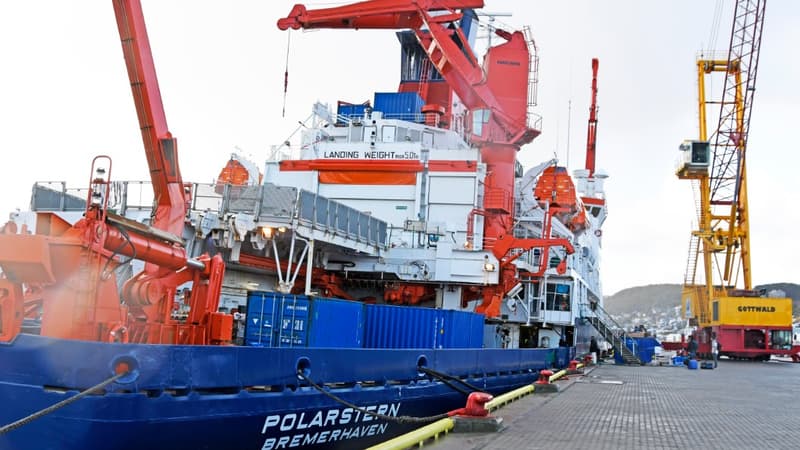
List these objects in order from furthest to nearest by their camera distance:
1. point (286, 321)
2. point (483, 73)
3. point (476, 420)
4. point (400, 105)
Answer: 1. point (400, 105)
2. point (483, 73)
3. point (286, 321)
4. point (476, 420)

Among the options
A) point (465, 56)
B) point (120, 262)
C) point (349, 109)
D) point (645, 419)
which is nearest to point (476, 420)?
point (645, 419)

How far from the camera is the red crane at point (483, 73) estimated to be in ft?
99.3

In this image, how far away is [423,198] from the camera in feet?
100

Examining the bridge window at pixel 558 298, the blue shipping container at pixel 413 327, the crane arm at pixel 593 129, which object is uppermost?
the crane arm at pixel 593 129

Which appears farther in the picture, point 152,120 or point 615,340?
point 615,340

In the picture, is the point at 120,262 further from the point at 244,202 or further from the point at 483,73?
the point at 483,73

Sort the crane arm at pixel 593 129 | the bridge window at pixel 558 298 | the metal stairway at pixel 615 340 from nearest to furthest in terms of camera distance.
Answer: the bridge window at pixel 558 298
the metal stairway at pixel 615 340
the crane arm at pixel 593 129

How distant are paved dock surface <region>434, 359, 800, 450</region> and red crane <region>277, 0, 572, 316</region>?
894 cm

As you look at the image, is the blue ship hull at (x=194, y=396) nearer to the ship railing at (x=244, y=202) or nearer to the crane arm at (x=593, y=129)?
the ship railing at (x=244, y=202)

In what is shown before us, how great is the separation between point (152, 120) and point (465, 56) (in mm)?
18725

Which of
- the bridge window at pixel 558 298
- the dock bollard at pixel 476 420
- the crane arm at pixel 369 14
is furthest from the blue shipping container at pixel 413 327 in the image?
the crane arm at pixel 369 14

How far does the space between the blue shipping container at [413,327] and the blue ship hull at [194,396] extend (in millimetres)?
1606

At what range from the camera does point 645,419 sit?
15.5 meters

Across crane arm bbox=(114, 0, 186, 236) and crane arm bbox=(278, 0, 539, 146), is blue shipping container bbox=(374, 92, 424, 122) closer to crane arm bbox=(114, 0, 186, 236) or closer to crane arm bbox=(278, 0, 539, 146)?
crane arm bbox=(278, 0, 539, 146)
